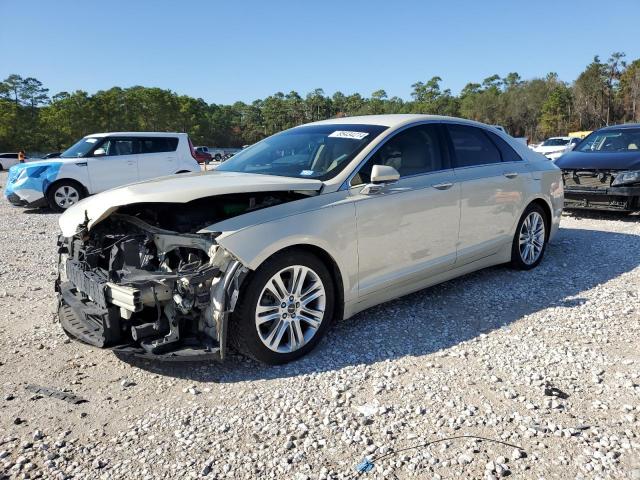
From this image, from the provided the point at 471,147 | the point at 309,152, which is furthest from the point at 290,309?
the point at 471,147

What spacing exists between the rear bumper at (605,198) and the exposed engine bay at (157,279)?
6778 mm

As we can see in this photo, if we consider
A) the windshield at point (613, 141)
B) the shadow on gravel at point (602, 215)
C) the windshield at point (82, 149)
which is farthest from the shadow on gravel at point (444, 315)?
the windshield at point (82, 149)

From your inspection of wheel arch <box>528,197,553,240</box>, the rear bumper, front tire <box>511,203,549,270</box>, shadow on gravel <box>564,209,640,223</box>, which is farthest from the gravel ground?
shadow on gravel <box>564,209,640,223</box>

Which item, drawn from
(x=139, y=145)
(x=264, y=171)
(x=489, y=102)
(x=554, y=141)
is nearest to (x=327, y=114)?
(x=489, y=102)

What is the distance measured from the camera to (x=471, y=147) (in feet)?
16.0

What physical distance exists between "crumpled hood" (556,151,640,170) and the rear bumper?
39 cm

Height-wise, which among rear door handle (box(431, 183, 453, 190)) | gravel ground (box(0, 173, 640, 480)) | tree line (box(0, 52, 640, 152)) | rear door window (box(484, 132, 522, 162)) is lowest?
gravel ground (box(0, 173, 640, 480))

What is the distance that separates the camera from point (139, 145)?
469 inches

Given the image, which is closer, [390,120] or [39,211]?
[390,120]

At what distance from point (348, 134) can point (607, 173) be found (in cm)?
615

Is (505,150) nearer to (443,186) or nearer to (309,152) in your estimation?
(443,186)

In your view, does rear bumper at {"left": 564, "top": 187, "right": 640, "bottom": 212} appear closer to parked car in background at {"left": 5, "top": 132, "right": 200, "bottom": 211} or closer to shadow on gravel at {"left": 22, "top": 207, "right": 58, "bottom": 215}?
parked car in background at {"left": 5, "top": 132, "right": 200, "bottom": 211}

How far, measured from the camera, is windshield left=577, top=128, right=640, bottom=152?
8969 millimetres

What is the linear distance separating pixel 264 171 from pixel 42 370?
2203 millimetres
